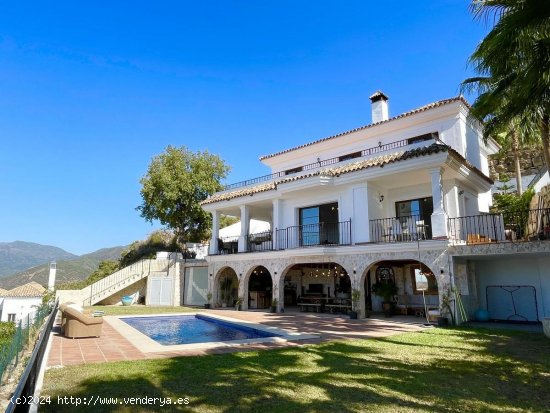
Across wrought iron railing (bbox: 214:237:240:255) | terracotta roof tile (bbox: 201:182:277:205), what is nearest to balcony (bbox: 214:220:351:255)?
wrought iron railing (bbox: 214:237:240:255)

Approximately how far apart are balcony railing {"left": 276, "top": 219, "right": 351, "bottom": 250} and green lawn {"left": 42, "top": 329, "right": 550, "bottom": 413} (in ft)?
31.1

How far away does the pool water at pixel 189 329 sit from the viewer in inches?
436

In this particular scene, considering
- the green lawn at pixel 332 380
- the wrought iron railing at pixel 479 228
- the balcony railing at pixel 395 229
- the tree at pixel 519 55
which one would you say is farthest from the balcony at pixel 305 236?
the green lawn at pixel 332 380

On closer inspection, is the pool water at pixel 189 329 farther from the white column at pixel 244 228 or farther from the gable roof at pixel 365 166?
the gable roof at pixel 365 166

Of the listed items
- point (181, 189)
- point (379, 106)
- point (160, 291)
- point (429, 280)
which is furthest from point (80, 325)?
point (379, 106)

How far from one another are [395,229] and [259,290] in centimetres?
897

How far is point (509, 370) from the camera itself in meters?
6.61

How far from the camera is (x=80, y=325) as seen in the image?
32.2 feet

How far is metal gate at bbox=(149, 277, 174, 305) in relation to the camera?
75.5 ft

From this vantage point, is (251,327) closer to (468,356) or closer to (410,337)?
(410,337)

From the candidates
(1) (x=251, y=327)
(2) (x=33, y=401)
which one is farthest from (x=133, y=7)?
(2) (x=33, y=401)

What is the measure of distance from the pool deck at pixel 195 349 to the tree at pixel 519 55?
7675mm

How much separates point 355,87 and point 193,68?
8.63 meters

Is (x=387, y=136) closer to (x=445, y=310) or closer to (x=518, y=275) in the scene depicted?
(x=518, y=275)
